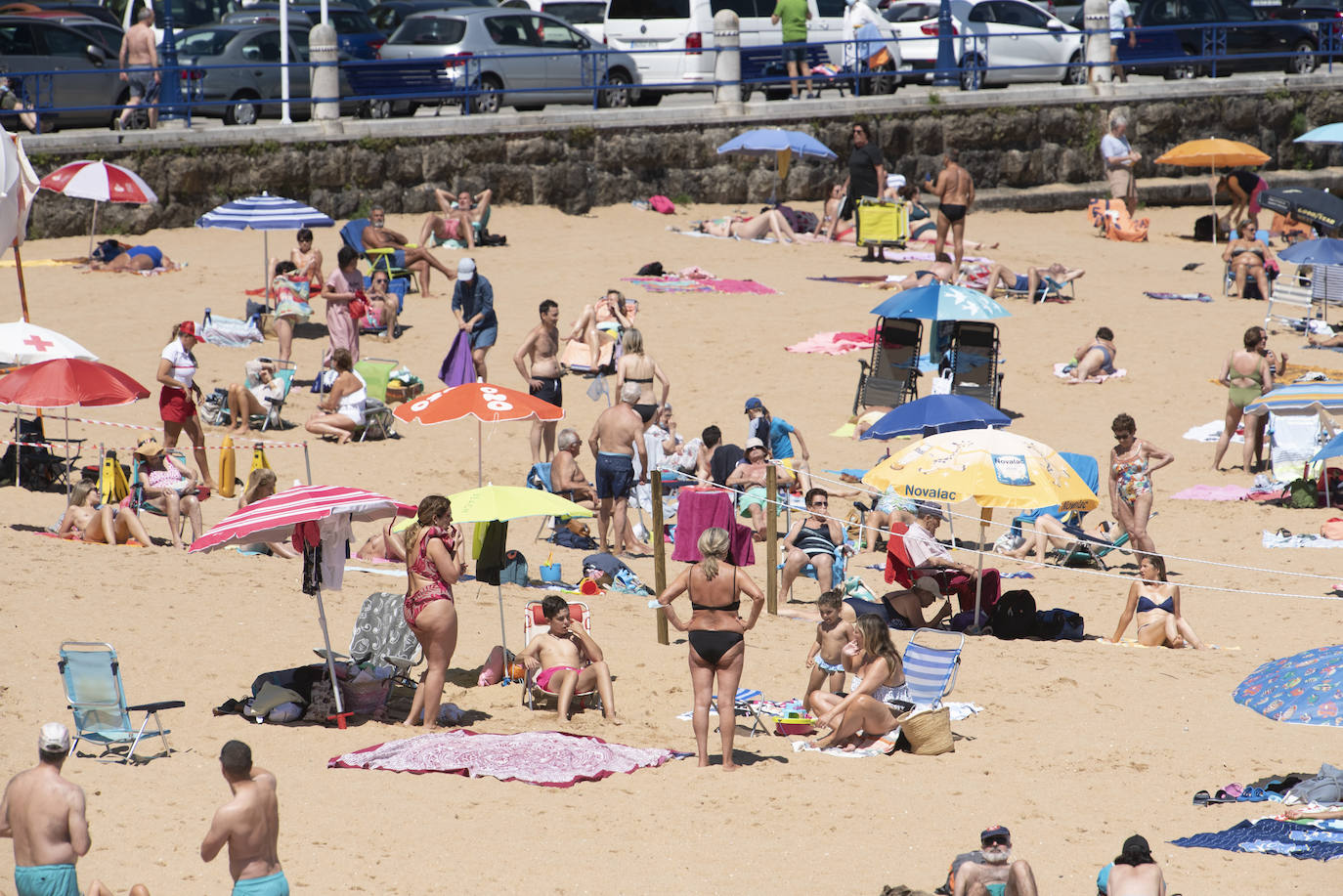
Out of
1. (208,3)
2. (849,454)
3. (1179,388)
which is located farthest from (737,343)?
(208,3)

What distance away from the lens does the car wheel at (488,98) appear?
23.2 m

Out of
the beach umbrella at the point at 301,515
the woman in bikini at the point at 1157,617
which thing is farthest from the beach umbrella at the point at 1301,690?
the beach umbrella at the point at 301,515

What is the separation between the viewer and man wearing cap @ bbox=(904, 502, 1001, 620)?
36.4 ft

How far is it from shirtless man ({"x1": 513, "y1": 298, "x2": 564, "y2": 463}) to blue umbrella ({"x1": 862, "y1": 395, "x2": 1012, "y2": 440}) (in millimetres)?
2729

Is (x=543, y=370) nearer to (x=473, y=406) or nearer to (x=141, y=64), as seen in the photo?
(x=473, y=406)

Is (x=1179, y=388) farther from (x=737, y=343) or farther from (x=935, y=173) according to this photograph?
(x=935, y=173)

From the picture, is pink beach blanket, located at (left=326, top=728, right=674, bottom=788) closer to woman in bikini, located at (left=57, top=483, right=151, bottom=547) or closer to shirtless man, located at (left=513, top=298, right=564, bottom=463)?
woman in bikini, located at (left=57, top=483, right=151, bottom=547)

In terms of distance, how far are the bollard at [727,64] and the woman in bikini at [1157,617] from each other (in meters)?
14.7

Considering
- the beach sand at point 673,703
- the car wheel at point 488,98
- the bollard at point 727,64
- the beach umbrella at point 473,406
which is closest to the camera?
the beach sand at point 673,703

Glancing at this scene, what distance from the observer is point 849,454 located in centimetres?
1527

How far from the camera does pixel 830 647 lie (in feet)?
31.2

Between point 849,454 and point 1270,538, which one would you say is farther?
point 849,454

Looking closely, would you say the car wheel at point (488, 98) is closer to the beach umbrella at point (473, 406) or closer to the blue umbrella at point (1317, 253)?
the blue umbrella at point (1317, 253)

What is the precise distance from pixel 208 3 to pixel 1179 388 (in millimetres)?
17148
